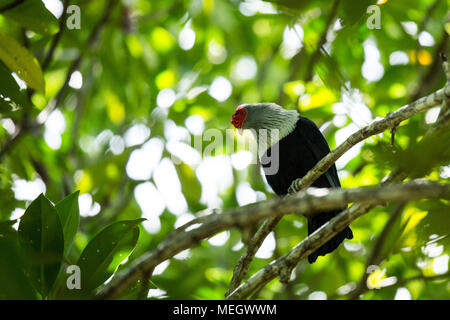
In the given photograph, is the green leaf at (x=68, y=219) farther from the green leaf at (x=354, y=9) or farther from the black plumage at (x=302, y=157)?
the black plumage at (x=302, y=157)

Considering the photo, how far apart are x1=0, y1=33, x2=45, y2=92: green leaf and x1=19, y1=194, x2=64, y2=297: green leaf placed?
1.00m

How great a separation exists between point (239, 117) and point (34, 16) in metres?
2.57

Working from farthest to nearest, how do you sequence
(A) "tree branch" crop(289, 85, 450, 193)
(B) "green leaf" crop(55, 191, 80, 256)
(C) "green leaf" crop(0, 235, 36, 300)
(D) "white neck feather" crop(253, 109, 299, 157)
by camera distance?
1. (D) "white neck feather" crop(253, 109, 299, 157)
2. (B) "green leaf" crop(55, 191, 80, 256)
3. (A) "tree branch" crop(289, 85, 450, 193)
4. (C) "green leaf" crop(0, 235, 36, 300)

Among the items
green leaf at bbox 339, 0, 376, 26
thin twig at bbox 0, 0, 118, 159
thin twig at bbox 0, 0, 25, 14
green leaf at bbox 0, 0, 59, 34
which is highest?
thin twig at bbox 0, 0, 25, 14

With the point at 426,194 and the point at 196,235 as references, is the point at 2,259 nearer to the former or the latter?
the point at 196,235

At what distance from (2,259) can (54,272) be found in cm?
27

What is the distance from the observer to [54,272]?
2.58 metres

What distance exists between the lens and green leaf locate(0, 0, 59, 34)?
10.8ft

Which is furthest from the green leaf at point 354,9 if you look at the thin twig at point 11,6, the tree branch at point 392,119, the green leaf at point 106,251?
the thin twig at point 11,6

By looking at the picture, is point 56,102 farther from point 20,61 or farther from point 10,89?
point 10,89

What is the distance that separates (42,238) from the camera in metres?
2.59

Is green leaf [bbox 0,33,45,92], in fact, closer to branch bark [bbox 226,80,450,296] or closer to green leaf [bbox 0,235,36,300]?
green leaf [bbox 0,235,36,300]


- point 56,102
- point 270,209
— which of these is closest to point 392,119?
point 270,209

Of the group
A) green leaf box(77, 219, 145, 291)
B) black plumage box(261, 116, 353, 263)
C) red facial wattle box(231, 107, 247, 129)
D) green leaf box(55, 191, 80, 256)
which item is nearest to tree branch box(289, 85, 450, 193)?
green leaf box(77, 219, 145, 291)
